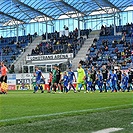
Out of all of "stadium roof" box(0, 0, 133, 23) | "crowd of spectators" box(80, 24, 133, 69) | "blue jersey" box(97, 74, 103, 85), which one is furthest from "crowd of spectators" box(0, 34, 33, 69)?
"blue jersey" box(97, 74, 103, 85)

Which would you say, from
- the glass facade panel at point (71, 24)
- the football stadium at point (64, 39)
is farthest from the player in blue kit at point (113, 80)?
the glass facade panel at point (71, 24)

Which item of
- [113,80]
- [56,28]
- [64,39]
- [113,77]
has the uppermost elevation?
[56,28]

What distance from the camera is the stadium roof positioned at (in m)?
49.1

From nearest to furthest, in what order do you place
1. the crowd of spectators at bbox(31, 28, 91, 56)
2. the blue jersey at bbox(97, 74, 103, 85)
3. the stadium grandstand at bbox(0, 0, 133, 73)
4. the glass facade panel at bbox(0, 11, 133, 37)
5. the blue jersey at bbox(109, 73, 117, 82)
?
the blue jersey at bbox(97, 74, 103, 85) < the blue jersey at bbox(109, 73, 117, 82) < the stadium grandstand at bbox(0, 0, 133, 73) < the crowd of spectators at bbox(31, 28, 91, 56) < the glass facade panel at bbox(0, 11, 133, 37)

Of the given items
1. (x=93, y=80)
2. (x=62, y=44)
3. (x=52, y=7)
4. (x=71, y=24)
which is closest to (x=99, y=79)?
(x=93, y=80)

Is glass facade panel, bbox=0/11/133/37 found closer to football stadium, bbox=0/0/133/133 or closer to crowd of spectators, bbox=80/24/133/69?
football stadium, bbox=0/0/133/133

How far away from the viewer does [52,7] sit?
5166 centimetres

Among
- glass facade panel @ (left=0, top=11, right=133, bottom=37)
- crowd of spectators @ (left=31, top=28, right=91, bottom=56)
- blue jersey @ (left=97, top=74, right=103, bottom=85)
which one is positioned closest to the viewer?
blue jersey @ (left=97, top=74, right=103, bottom=85)

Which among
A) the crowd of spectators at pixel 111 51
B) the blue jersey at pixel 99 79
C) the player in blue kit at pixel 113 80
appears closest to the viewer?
the blue jersey at pixel 99 79

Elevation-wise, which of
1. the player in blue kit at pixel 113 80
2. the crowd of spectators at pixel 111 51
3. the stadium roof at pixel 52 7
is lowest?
the player in blue kit at pixel 113 80

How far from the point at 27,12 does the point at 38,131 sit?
49.0m

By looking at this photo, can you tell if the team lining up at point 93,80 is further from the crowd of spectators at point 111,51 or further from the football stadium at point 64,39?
the crowd of spectators at point 111,51

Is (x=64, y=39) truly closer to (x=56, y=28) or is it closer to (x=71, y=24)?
(x=71, y=24)

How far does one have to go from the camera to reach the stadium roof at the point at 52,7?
4906 centimetres
